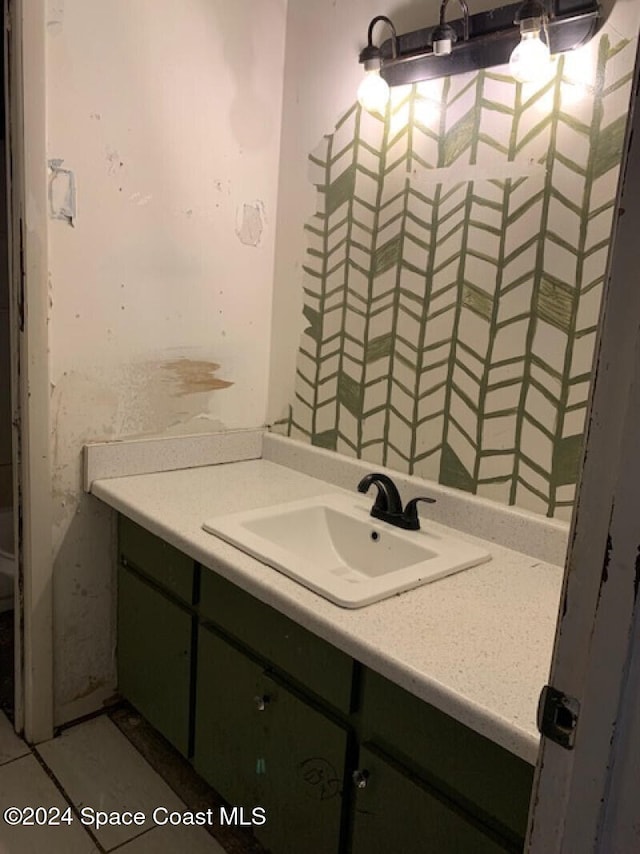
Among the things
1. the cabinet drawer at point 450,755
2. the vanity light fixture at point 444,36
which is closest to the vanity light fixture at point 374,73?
the vanity light fixture at point 444,36

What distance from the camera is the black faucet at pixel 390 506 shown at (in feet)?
5.08

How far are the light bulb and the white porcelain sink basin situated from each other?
101cm

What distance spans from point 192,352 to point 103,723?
1125 mm

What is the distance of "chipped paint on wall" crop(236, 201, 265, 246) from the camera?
1.97 metres

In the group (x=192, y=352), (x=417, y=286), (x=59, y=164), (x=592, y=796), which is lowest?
(x=592, y=796)

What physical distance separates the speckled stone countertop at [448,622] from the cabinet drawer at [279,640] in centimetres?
9

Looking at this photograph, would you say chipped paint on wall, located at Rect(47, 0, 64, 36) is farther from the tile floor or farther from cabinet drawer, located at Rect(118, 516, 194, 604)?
the tile floor

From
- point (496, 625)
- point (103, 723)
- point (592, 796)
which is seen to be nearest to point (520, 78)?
point (496, 625)

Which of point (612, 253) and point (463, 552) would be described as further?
point (463, 552)

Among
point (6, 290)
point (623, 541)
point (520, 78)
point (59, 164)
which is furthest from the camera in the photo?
point (6, 290)

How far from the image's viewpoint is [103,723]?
191 cm

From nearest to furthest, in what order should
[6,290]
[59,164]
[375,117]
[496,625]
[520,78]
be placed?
[496,625] → [520,78] → [59,164] → [375,117] → [6,290]

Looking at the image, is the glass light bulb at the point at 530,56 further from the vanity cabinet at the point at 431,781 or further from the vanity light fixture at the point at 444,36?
the vanity cabinet at the point at 431,781

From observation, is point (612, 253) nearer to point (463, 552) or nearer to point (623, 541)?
point (623, 541)
